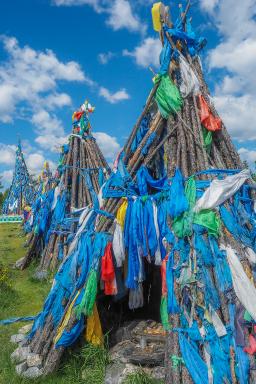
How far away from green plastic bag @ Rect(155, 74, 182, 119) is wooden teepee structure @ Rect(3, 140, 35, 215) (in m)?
23.8

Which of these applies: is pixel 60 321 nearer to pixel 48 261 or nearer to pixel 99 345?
pixel 99 345

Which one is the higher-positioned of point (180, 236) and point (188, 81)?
point (188, 81)

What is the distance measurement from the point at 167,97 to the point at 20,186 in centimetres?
2493

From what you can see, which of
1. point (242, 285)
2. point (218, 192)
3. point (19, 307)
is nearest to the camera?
point (242, 285)

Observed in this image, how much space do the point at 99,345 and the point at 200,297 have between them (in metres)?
2.14

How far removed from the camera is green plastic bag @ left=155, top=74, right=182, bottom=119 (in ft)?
17.9

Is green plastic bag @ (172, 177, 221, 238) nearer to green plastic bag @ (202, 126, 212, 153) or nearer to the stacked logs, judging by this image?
green plastic bag @ (202, 126, 212, 153)

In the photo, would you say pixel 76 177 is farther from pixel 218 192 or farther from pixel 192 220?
pixel 218 192

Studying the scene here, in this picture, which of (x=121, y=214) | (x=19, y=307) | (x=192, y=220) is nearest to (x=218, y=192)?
(x=192, y=220)

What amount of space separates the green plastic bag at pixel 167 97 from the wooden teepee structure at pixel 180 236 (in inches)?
0.6

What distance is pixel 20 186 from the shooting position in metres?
28.5

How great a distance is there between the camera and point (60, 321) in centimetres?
562

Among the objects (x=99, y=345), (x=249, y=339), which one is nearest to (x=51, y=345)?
(x=99, y=345)

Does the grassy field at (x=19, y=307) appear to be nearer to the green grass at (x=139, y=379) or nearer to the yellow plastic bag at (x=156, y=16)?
the green grass at (x=139, y=379)
